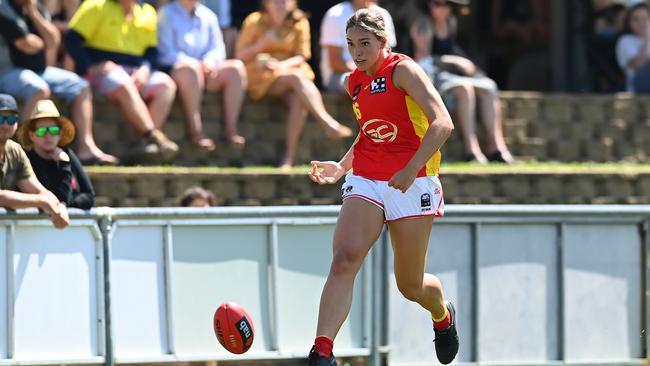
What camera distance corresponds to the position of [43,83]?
38.2ft

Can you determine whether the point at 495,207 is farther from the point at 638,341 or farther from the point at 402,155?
the point at 402,155

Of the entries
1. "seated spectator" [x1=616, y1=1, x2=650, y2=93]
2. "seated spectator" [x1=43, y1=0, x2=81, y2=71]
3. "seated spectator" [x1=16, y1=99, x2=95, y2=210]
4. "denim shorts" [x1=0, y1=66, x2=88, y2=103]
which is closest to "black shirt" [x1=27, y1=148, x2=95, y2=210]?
"seated spectator" [x1=16, y1=99, x2=95, y2=210]

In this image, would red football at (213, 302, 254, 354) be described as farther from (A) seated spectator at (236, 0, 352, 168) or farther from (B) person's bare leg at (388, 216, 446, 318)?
(A) seated spectator at (236, 0, 352, 168)

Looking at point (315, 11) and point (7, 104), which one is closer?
point (7, 104)

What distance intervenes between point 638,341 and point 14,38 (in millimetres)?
5556

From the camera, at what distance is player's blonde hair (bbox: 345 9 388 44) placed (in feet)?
24.9

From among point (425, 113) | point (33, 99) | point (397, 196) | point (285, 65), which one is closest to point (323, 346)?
point (397, 196)

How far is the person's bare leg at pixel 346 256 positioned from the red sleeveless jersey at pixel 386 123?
0.69ft

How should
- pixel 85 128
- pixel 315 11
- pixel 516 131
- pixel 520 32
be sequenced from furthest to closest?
1. pixel 520 32
2. pixel 315 11
3. pixel 516 131
4. pixel 85 128

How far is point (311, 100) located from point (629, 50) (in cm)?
442

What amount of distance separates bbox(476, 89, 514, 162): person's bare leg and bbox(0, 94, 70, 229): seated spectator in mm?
5662

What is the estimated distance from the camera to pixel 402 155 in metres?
7.80

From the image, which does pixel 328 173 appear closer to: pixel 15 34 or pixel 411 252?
pixel 411 252

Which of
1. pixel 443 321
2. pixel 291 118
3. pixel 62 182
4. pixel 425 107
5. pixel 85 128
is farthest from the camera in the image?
pixel 291 118
